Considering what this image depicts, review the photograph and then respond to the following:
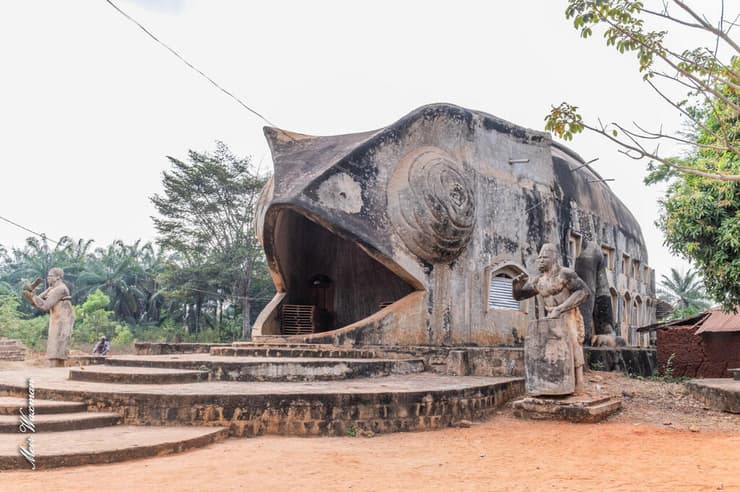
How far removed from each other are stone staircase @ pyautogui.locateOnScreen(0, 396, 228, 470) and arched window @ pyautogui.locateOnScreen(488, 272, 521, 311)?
8997mm

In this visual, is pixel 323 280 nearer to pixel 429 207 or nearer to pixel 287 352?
pixel 429 207

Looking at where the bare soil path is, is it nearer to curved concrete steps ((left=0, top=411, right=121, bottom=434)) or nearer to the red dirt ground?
the red dirt ground

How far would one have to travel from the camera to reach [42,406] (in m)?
6.28

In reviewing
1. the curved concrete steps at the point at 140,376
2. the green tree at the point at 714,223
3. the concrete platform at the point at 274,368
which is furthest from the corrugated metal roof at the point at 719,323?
the curved concrete steps at the point at 140,376

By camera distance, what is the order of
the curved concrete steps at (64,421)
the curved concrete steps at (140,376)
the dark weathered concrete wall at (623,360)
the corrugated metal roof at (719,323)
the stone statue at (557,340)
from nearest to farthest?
the curved concrete steps at (64,421) < the curved concrete steps at (140,376) < the stone statue at (557,340) < the dark weathered concrete wall at (623,360) < the corrugated metal roof at (719,323)

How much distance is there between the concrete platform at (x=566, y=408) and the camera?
304 inches

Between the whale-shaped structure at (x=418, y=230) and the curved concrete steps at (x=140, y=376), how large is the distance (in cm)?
439

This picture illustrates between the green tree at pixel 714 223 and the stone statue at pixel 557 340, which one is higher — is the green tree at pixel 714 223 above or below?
above

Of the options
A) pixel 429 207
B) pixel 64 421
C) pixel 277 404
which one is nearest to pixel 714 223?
pixel 429 207

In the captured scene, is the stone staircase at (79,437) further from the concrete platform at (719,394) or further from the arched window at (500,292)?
the arched window at (500,292)

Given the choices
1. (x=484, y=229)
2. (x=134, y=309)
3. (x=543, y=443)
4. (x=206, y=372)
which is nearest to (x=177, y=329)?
(x=134, y=309)

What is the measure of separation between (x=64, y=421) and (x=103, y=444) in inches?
34.9

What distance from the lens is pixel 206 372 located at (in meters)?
8.30

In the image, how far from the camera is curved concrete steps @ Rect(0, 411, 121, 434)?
5.79 metres
